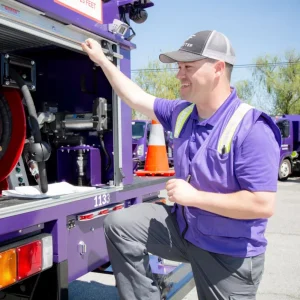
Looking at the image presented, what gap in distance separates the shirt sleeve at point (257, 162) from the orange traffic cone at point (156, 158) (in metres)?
1.55

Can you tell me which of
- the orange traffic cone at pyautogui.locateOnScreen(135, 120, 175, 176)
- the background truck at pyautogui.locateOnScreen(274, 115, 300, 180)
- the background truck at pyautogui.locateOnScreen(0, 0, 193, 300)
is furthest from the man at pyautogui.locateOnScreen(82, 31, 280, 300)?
the background truck at pyautogui.locateOnScreen(274, 115, 300, 180)

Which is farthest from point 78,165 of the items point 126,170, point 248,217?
point 248,217

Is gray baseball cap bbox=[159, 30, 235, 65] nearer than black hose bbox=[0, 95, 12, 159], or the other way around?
gray baseball cap bbox=[159, 30, 235, 65]

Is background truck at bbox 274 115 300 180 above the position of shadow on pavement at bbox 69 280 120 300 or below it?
above

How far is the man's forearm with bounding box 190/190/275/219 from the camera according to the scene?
1.99 m

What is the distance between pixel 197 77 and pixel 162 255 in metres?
0.98

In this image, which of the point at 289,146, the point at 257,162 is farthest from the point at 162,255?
the point at 289,146

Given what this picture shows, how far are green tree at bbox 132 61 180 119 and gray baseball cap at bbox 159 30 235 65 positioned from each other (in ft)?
105

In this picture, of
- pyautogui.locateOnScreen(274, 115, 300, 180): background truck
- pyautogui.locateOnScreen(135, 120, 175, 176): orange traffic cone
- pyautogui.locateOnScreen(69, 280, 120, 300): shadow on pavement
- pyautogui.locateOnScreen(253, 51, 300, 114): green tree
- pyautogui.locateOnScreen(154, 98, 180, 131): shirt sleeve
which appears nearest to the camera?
pyautogui.locateOnScreen(154, 98, 180, 131): shirt sleeve

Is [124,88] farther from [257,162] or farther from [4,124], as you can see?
[257,162]

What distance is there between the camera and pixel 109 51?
103 inches

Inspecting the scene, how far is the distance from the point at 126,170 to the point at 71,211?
0.63 meters

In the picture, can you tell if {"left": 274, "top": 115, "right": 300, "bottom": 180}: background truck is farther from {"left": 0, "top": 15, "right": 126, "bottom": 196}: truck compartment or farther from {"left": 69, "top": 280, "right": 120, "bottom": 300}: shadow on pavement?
{"left": 0, "top": 15, "right": 126, "bottom": 196}: truck compartment

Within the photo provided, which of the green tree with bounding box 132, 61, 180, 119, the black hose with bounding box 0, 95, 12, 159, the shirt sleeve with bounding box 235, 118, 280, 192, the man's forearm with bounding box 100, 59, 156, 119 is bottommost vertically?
the shirt sleeve with bounding box 235, 118, 280, 192
